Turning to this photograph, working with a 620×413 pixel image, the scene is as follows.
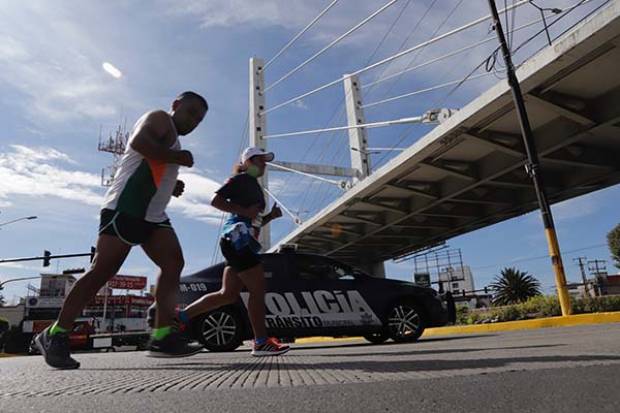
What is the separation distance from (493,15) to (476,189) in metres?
8.92

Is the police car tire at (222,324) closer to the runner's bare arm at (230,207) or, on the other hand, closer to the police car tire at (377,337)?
the police car tire at (377,337)

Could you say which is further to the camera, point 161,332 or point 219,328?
point 219,328

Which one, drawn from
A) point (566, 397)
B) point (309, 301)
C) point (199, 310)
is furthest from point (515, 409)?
point (309, 301)

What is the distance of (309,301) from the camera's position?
7.01 metres

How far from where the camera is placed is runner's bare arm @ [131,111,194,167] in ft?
9.91

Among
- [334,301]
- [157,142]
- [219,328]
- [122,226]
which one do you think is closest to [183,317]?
[122,226]

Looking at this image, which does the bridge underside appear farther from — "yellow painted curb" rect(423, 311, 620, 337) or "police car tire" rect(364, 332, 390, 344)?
"police car tire" rect(364, 332, 390, 344)

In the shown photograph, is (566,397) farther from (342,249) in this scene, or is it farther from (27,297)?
(27,297)

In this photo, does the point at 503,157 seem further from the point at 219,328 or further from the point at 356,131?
the point at 219,328

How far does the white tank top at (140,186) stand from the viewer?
3.05 metres

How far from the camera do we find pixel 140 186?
3092mm

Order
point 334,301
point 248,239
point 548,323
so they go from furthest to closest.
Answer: point 548,323, point 334,301, point 248,239

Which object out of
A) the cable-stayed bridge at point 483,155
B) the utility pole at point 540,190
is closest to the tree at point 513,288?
the cable-stayed bridge at point 483,155

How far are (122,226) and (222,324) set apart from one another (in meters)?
→ 3.68
